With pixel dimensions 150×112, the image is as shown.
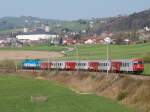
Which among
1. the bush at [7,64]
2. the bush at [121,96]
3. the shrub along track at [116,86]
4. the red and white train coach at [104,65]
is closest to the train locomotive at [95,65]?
the red and white train coach at [104,65]

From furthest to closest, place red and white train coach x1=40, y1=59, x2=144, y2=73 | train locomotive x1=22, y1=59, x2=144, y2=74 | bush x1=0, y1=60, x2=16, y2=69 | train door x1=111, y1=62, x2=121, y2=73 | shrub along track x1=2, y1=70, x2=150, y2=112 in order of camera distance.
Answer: bush x1=0, y1=60, x2=16, y2=69, train door x1=111, y1=62, x2=121, y2=73, train locomotive x1=22, y1=59, x2=144, y2=74, red and white train coach x1=40, y1=59, x2=144, y2=73, shrub along track x1=2, y1=70, x2=150, y2=112

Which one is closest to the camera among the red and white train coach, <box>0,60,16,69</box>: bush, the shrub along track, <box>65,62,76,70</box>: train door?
the shrub along track

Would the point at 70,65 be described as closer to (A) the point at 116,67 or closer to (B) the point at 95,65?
(B) the point at 95,65

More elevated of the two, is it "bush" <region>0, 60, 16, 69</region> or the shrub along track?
the shrub along track

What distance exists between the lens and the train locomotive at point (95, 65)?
77.4m

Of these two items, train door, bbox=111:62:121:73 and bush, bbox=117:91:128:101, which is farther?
train door, bbox=111:62:121:73

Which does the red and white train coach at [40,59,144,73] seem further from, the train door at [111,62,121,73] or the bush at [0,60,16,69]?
the bush at [0,60,16,69]

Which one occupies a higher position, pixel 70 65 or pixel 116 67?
pixel 116 67

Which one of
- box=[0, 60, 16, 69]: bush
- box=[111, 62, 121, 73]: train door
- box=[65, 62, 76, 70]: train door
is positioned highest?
box=[111, 62, 121, 73]: train door

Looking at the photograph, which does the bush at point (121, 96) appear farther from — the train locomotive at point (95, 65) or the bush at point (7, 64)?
the bush at point (7, 64)

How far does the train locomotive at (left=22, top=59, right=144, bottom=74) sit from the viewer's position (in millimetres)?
77375

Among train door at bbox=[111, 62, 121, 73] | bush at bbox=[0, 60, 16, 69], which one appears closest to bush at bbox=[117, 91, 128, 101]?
train door at bbox=[111, 62, 121, 73]

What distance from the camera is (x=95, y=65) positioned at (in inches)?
3708

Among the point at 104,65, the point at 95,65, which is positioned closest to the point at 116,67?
the point at 104,65
